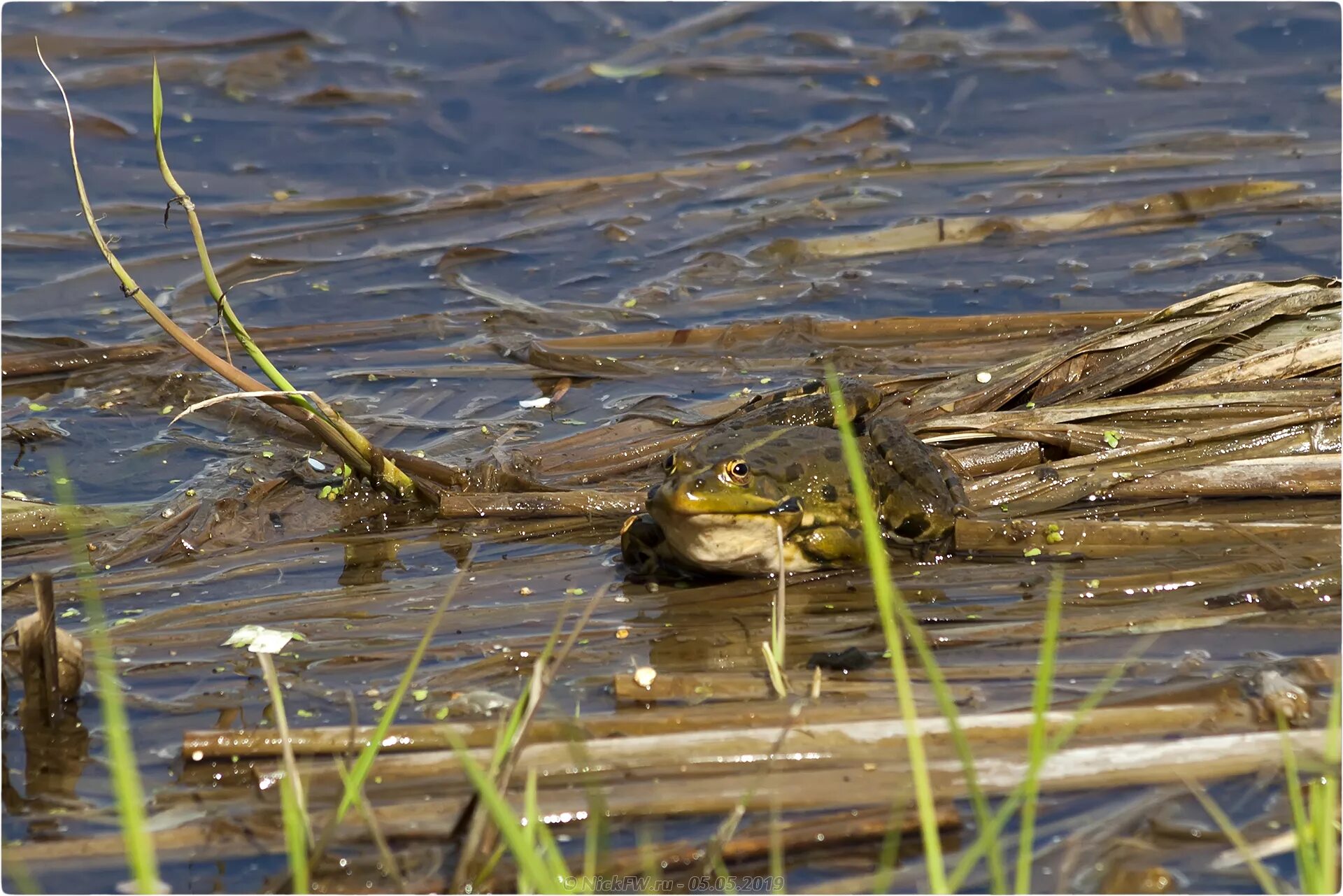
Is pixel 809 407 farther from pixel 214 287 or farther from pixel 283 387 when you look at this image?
pixel 214 287

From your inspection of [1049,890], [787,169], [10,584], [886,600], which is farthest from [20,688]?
[787,169]

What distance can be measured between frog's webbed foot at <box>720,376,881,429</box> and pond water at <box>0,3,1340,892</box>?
0.58 meters

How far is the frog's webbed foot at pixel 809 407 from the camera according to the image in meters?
6.23

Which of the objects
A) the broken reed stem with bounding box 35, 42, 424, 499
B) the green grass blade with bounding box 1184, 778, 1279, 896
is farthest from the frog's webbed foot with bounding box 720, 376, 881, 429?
the green grass blade with bounding box 1184, 778, 1279, 896

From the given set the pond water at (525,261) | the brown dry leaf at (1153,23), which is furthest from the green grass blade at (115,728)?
the brown dry leaf at (1153,23)

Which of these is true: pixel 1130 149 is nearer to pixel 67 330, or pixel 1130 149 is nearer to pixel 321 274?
pixel 321 274

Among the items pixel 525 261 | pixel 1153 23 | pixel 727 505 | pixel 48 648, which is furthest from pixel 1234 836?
pixel 1153 23

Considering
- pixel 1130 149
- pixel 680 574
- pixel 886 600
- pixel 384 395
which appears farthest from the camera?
pixel 1130 149

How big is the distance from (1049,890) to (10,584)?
3.65m

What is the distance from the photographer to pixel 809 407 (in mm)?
6246

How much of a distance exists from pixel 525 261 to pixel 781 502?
16.7 feet

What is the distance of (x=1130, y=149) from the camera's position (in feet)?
36.2

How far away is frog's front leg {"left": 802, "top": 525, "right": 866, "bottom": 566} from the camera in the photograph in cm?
543

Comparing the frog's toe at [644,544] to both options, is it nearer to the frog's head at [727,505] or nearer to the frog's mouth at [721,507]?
the frog's head at [727,505]
